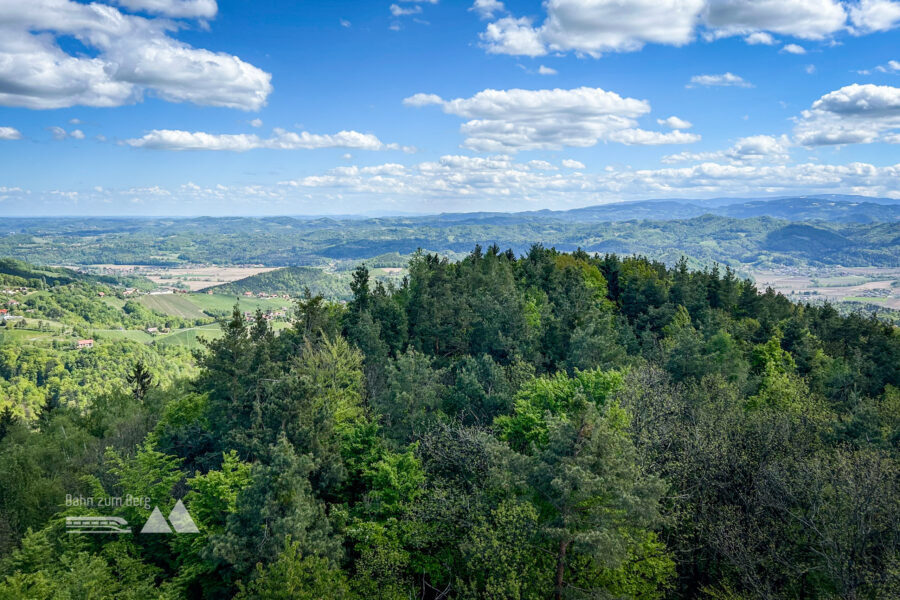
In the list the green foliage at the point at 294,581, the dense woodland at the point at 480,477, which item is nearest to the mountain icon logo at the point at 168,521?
the dense woodland at the point at 480,477

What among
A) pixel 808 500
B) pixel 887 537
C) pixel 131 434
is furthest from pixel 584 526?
pixel 131 434

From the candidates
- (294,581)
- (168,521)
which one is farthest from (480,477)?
(168,521)

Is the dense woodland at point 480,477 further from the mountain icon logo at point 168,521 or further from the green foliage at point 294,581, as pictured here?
the mountain icon logo at point 168,521

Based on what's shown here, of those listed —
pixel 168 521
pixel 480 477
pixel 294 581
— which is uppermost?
pixel 480 477

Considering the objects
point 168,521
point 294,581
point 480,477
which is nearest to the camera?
point 294,581

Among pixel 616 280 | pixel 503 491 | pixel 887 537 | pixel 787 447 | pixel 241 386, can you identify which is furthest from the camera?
pixel 616 280

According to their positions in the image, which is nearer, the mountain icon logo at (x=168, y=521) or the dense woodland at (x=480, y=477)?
the dense woodland at (x=480, y=477)

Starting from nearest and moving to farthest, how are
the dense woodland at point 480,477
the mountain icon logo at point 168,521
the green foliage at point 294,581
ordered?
the green foliage at point 294,581 < the dense woodland at point 480,477 < the mountain icon logo at point 168,521

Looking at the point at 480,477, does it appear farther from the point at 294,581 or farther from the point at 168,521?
the point at 168,521

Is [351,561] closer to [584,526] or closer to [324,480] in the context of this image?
[324,480]
